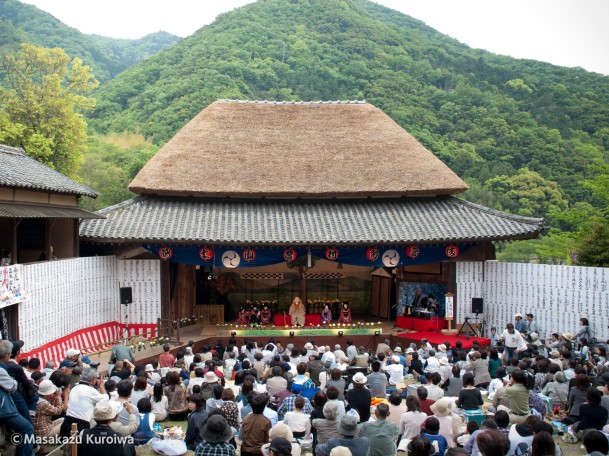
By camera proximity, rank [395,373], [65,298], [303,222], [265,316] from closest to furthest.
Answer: [395,373]
[65,298]
[303,222]
[265,316]

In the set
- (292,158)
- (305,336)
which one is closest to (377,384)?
(305,336)

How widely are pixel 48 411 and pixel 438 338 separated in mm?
13530

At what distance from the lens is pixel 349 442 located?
6977mm

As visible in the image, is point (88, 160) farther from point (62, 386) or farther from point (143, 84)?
point (62, 386)

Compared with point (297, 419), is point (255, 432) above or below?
above

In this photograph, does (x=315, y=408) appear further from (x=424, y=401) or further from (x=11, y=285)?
(x=11, y=285)

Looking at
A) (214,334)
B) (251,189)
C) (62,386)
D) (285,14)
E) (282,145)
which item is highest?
(285,14)

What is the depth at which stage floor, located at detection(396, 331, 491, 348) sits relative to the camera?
1873 cm

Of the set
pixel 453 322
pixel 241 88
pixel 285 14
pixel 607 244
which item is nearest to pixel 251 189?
pixel 453 322

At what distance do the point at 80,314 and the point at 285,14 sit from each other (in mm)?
57591

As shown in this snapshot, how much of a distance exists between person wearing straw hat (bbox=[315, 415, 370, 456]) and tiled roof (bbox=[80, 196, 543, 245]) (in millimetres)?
12232

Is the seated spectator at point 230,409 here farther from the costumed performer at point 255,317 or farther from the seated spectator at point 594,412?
the costumed performer at point 255,317

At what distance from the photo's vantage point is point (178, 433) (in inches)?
351

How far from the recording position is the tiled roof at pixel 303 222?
19172 millimetres
